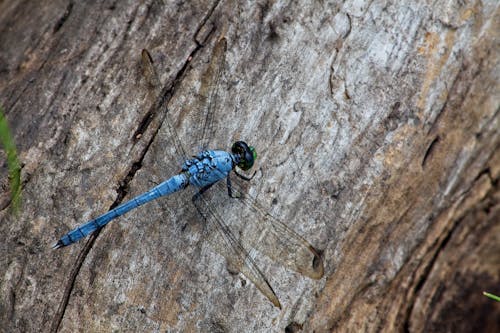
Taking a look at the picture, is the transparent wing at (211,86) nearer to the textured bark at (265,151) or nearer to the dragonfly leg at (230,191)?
the textured bark at (265,151)

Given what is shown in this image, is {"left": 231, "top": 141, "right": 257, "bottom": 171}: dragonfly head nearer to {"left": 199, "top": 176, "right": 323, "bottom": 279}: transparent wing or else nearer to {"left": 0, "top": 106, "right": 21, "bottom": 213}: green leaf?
{"left": 199, "top": 176, "right": 323, "bottom": 279}: transparent wing

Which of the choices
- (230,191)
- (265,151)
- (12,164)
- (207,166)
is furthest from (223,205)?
(12,164)

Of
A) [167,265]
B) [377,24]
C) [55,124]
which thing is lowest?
[167,265]

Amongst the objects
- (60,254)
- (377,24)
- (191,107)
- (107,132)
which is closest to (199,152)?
(191,107)

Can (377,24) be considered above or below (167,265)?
above

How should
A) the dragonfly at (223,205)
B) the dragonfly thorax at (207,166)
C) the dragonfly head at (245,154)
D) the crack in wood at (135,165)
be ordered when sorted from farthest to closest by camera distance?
the dragonfly thorax at (207,166) < the dragonfly head at (245,154) < the dragonfly at (223,205) < the crack in wood at (135,165)

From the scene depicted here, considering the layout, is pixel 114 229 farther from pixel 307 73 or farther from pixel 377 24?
pixel 377 24

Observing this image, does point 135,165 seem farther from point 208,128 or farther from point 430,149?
point 430,149

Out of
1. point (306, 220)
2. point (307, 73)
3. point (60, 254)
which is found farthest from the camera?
point (307, 73)

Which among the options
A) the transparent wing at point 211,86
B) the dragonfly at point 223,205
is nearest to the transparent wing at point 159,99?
the dragonfly at point 223,205
